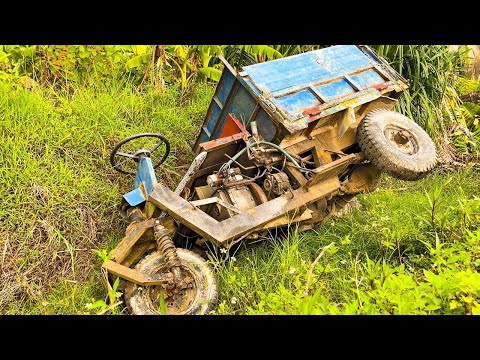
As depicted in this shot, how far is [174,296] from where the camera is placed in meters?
4.42

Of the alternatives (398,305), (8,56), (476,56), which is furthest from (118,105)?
(476,56)

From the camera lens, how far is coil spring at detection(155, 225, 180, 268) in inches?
170

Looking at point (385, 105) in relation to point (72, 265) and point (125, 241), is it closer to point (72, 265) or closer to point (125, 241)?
point (125, 241)

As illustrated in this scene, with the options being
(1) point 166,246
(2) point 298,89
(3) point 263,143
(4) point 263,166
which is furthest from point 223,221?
(2) point 298,89

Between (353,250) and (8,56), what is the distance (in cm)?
503

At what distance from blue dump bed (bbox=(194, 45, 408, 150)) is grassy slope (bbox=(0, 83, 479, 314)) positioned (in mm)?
1162

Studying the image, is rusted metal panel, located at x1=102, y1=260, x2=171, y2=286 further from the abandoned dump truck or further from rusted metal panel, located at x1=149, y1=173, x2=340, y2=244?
rusted metal panel, located at x1=149, y1=173, x2=340, y2=244

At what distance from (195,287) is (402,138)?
2.86m

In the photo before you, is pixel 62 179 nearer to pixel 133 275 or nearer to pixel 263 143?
pixel 133 275

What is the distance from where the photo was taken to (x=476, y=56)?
29.7 ft

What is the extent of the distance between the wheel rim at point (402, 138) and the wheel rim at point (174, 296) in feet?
8.88

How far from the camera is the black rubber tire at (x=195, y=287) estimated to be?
4.28 m

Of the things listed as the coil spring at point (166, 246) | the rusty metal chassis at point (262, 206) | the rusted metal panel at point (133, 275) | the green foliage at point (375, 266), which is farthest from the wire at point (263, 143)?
the rusted metal panel at point (133, 275)

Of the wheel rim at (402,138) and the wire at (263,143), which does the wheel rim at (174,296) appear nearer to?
the wire at (263,143)
